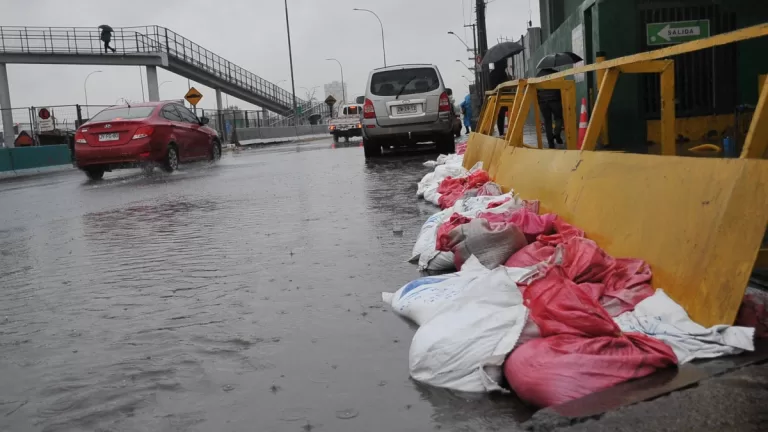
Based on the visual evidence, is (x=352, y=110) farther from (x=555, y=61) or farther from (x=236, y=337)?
(x=236, y=337)

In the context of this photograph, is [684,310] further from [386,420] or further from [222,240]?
[222,240]

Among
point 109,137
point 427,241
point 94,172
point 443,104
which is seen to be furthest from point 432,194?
point 94,172

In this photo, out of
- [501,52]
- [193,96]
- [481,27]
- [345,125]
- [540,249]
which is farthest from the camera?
[345,125]

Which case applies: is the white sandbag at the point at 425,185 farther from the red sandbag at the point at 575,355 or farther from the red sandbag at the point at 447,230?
the red sandbag at the point at 575,355

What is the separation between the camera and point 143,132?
16.5 meters

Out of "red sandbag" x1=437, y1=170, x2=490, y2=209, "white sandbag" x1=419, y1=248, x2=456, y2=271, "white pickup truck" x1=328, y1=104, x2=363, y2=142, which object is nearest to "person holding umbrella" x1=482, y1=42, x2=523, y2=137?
"red sandbag" x1=437, y1=170, x2=490, y2=209

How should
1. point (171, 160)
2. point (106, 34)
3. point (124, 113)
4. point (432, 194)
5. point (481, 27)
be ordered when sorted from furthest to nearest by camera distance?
point (106, 34), point (481, 27), point (171, 160), point (124, 113), point (432, 194)

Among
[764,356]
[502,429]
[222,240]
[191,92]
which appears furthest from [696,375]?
[191,92]

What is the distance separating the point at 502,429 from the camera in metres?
2.58

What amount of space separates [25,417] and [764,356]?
2800 millimetres

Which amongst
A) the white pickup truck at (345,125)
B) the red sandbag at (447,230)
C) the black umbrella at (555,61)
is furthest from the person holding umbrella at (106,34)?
the red sandbag at (447,230)

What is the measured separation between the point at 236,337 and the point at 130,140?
13598 mm

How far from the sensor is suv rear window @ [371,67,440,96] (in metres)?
16.9

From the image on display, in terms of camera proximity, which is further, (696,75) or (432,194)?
(696,75)
